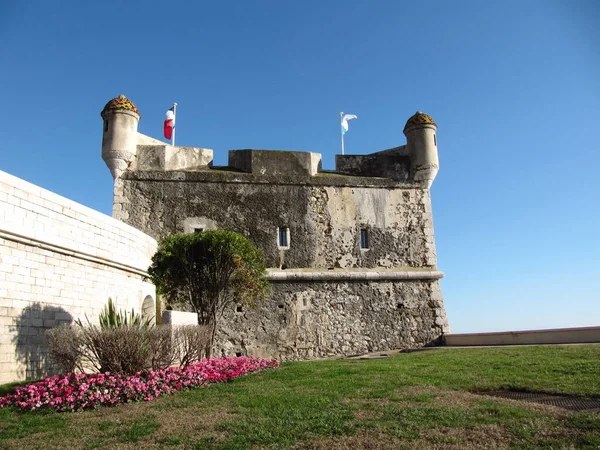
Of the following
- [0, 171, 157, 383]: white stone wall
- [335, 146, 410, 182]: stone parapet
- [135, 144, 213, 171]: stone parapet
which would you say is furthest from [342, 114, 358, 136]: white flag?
[0, 171, 157, 383]: white stone wall

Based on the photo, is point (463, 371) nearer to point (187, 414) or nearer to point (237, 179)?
point (187, 414)

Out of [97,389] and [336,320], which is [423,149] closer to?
[336,320]

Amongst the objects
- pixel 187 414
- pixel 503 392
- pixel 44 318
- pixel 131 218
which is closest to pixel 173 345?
pixel 187 414

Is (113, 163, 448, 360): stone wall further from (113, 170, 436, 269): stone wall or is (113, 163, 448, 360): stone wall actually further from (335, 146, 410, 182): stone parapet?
(335, 146, 410, 182): stone parapet

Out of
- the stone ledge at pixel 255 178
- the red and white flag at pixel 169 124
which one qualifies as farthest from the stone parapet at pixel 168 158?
the red and white flag at pixel 169 124

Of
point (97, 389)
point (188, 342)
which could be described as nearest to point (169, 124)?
point (188, 342)

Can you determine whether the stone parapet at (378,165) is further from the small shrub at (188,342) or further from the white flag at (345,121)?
the small shrub at (188,342)

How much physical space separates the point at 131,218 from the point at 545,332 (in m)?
11.9

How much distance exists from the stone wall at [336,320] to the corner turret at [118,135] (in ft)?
17.8

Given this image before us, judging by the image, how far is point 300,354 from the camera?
14.4m

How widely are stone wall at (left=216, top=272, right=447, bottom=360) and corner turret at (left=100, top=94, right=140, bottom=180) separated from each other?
214 inches

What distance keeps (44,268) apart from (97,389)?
11.3 ft

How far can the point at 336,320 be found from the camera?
15.0 meters

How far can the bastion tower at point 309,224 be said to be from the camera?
1448 cm
